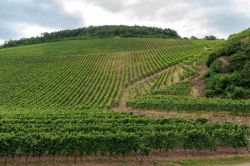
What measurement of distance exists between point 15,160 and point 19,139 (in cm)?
175

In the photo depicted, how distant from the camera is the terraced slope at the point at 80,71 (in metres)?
58.0

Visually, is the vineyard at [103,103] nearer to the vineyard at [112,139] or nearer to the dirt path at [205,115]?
the vineyard at [112,139]

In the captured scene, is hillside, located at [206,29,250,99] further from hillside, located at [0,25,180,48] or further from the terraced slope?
hillside, located at [0,25,180,48]

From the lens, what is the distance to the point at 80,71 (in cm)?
8162

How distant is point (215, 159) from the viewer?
90.2ft

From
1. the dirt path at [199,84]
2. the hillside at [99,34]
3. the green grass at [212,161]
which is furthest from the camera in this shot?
the hillside at [99,34]

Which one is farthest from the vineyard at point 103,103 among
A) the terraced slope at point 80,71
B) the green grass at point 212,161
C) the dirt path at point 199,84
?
the green grass at point 212,161

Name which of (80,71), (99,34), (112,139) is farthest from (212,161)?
(99,34)

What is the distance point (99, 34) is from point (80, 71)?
89554 mm

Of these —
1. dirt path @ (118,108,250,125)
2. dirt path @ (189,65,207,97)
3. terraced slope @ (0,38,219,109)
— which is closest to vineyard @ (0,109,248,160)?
dirt path @ (118,108,250,125)

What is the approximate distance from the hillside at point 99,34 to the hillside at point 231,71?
309 feet

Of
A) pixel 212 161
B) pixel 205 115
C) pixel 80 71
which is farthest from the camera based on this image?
pixel 80 71

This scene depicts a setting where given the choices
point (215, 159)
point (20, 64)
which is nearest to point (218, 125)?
point (215, 159)

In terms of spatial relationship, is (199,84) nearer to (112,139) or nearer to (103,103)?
(103,103)
